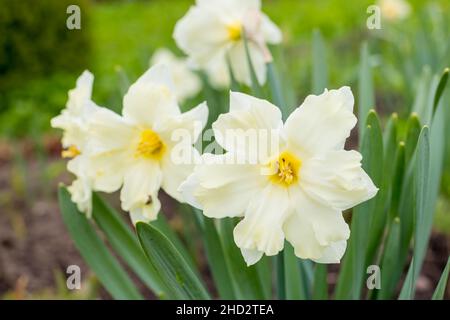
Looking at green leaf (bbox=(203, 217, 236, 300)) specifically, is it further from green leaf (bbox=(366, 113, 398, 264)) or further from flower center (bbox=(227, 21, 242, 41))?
flower center (bbox=(227, 21, 242, 41))

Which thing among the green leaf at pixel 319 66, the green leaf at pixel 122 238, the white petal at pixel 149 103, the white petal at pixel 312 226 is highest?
the green leaf at pixel 319 66

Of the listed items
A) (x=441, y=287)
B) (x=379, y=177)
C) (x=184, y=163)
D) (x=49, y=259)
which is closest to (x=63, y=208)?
(x=184, y=163)

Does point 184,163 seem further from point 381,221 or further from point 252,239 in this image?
point 381,221

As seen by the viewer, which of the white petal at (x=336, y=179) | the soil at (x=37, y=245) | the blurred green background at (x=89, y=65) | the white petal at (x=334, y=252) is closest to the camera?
the white petal at (x=336, y=179)

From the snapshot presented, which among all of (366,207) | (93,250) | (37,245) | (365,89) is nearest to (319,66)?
(365,89)

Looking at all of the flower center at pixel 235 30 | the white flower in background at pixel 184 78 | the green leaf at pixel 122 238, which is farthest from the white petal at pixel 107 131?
the white flower in background at pixel 184 78

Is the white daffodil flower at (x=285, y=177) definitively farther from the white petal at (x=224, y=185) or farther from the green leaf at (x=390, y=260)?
the green leaf at (x=390, y=260)

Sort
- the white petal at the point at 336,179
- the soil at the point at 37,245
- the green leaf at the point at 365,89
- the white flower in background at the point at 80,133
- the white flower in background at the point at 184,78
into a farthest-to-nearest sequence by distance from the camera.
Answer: the white flower in background at the point at 184,78
the soil at the point at 37,245
the green leaf at the point at 365,89
the white flower in background at the point at 80,133
the white petal at the point at 336,179

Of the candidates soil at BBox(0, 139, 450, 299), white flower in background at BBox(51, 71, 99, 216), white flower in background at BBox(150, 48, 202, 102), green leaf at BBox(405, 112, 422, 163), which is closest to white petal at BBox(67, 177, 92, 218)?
white flower in background at BBox(51, 71, 99, 216)
